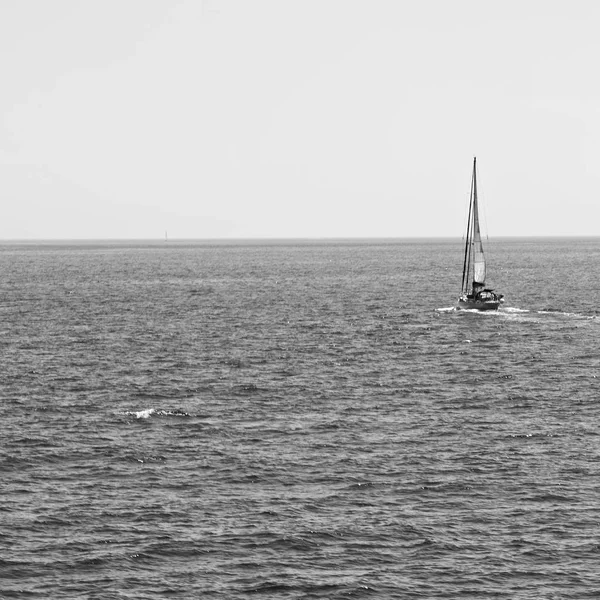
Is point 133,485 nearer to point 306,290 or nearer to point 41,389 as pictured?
point 41,389

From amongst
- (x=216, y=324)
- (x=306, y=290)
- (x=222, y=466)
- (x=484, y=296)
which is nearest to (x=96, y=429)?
(x=222, y=466)

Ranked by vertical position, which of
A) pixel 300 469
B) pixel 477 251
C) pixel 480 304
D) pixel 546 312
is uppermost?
pixel 477 251

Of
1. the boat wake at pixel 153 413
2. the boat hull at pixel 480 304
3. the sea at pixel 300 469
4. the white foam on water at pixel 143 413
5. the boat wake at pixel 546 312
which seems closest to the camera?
the sea at pixel 300 469

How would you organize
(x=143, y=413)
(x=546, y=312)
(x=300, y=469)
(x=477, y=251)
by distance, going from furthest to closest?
(x=477, y=251), (x=546, y=312), (x=143, y=413), (x=300, y=469)

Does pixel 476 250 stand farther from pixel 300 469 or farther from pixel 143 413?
pixel 300 469

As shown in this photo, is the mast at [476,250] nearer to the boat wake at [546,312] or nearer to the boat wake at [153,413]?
the boat wake at [546,312]

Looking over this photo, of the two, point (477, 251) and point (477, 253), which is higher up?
point (477, 251)

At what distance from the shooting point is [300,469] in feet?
190

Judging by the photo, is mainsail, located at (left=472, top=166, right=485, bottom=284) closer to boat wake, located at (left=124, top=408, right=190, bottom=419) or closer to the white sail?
the white sail

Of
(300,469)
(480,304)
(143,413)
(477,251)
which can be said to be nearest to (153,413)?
(143,413)

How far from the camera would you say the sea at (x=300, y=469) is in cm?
4406

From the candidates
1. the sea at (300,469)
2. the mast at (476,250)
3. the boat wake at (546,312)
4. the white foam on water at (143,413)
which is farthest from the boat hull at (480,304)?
the white foam on water at (143,413)

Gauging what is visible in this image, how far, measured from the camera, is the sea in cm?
4406

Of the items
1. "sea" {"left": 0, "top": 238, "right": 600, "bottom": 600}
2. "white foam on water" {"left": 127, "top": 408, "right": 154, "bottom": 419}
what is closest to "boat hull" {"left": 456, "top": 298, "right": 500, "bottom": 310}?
"sea" {"left": 0, "top": 238, "right": 600, "bottom": 600}
